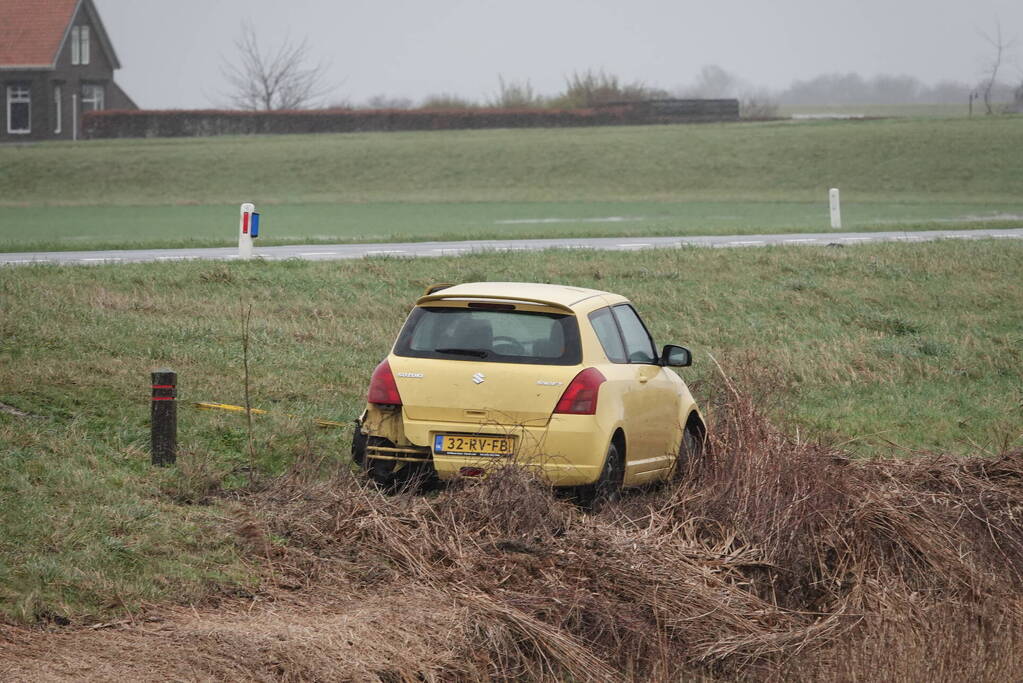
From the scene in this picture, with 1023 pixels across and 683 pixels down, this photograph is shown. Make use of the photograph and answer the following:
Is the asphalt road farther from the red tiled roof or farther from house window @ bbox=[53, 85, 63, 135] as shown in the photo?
house window @ bbox=[53, 85, 63, 135]

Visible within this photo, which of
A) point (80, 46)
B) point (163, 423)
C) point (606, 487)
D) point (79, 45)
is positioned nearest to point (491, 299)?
point (606, 487)

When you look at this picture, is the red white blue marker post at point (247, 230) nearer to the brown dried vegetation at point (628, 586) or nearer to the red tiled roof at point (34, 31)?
the brown dried vegetation at point (628, 586)

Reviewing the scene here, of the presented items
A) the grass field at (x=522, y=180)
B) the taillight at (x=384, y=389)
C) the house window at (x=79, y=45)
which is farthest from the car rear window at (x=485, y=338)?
the house window at (x=79, y=45)

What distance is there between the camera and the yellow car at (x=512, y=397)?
9133 mm

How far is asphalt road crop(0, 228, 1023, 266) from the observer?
2222 centimetres

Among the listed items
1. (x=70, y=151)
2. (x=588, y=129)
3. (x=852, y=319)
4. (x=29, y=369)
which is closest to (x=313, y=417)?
(x=29, y=369)

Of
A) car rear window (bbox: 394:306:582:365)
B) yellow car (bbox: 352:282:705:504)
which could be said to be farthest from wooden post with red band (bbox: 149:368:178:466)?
car rear window (bbox: 394:306:582:365)

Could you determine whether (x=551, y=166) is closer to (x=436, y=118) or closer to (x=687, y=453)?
(x=436, y=118)

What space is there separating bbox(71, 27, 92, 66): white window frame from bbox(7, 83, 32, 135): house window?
12.2 feet

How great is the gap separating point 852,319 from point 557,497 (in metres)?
11.9

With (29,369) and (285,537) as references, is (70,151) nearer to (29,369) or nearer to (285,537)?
(29,369)

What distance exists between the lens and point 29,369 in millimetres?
12945

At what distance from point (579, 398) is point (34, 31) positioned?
74632 millimetres

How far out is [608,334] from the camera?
10078 millimetres
